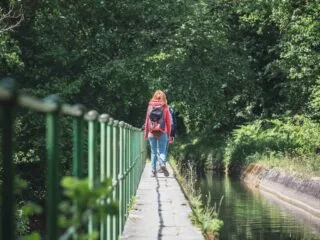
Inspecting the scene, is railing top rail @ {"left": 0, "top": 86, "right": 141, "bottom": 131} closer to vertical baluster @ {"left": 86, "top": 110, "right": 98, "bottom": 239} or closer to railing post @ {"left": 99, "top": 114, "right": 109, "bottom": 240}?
vertical baluster @ {"left": 86, "top": 110, "right": 98, "bottom": 239}

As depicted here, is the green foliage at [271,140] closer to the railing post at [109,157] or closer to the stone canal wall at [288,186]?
the stone canal wall at [288,186]

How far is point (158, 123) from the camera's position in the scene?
14.6 meters

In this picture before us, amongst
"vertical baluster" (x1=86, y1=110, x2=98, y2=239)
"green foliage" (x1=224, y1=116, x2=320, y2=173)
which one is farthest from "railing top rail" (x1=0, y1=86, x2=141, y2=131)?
"green foliage" (x1=224, y1=116, x2=320, y2=173)

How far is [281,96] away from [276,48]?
91.0 inches

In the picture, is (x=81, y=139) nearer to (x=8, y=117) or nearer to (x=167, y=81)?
(x=8, y=117)

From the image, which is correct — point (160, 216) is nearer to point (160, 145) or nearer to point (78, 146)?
point (160, 145)

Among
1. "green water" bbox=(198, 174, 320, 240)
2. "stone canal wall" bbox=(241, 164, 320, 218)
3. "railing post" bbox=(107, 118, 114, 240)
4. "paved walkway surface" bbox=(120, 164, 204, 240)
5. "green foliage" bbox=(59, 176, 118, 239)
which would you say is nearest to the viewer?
"green foliage" bbox=(59, 176, 118, 239)

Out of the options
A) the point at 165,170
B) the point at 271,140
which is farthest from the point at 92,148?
the point at 271,140

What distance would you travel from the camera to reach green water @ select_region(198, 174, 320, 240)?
12570 millimetres

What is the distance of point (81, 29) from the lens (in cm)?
2394

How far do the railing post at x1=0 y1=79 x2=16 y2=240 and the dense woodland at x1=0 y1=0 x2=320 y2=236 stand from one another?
1648cm

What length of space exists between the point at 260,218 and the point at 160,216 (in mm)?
5546

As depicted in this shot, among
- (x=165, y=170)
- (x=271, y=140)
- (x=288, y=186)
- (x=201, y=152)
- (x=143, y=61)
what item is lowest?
(x=288, y=186)

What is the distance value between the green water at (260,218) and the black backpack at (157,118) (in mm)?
2000
